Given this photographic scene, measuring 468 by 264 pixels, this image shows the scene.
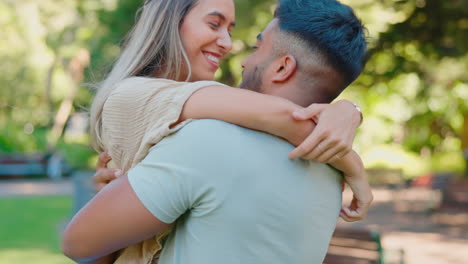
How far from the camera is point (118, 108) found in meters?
1.63

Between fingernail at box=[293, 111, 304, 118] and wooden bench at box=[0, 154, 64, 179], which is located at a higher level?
fingernail at box=[293, 111, 304, 118]

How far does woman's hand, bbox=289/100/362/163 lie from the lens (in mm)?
1474

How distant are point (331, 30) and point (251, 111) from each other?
330 millimetres

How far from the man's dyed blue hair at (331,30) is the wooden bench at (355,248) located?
3.37 meters

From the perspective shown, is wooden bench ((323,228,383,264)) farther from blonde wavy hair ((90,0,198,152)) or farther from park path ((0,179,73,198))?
park path ((0,179,73,198))

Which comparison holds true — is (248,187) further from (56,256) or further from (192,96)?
(56,256)

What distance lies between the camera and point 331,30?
1.62 m

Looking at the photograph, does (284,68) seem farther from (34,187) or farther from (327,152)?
(34,187)

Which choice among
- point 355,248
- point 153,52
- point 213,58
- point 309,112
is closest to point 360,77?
point 355,248

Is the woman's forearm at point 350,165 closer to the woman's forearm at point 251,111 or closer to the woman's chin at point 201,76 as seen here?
the woman's forearm at point 251,111

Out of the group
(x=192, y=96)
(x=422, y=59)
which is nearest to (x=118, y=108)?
(x=192, y=96)

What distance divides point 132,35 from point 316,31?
727 mm

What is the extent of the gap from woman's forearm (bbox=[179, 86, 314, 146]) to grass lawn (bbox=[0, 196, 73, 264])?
7.49 metres

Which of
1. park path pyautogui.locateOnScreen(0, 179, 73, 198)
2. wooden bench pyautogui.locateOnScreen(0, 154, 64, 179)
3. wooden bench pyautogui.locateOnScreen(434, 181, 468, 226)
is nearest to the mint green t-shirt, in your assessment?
wooden bench pyautogui.locateOnScreen(434, 181, 468, 226)
